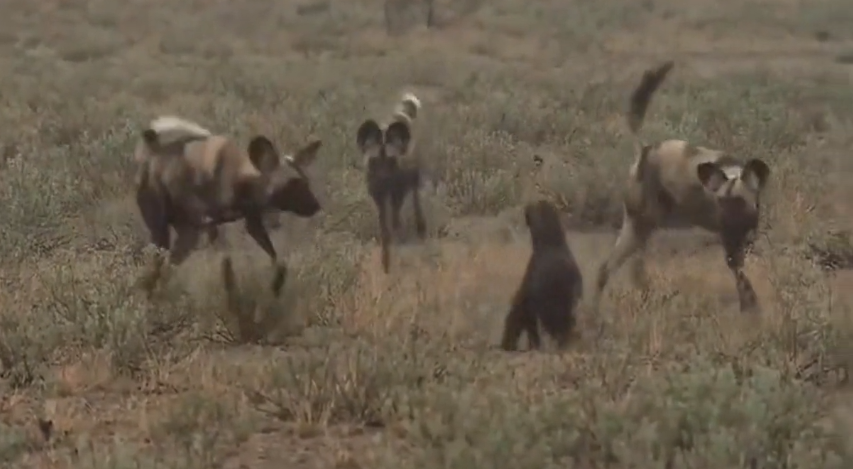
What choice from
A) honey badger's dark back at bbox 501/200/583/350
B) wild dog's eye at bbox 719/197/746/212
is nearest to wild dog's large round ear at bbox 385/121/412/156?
honey badger's dark back at bbox 501/200/583/350

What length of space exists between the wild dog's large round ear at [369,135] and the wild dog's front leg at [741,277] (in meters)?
3.17

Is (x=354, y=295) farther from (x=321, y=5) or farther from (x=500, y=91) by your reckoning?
(x=321, y=5)

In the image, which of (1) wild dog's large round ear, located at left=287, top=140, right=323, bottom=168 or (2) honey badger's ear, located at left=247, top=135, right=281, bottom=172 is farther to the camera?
(1) wild dog's large round ear, located at left=287, top=140, right=323, bottom=168

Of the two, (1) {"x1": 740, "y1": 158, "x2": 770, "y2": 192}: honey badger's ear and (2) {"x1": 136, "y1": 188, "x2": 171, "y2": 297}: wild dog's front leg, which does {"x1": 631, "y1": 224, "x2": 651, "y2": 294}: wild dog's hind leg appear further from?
(2) {"x1": 136, "y1": 188, "x2": 171, "y2": 297}: wild dog's front leg

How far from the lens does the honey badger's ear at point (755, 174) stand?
789cm

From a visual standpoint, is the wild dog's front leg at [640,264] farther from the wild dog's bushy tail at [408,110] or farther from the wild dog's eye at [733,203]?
the wild dog's bushy tail at [408,110]

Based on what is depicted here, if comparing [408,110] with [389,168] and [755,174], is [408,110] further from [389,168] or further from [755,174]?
[755,174]

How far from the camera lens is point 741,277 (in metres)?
8.27

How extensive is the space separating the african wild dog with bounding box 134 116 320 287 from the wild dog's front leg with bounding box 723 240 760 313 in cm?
249

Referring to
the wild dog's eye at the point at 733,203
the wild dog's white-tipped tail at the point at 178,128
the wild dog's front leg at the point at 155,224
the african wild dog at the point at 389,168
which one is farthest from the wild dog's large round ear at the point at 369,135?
the wild dog's eye at the point at 733,203

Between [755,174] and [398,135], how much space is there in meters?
3.37

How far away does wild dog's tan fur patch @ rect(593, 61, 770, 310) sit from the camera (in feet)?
26.4

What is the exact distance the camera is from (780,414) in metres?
5.81

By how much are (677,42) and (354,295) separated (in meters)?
23.9
